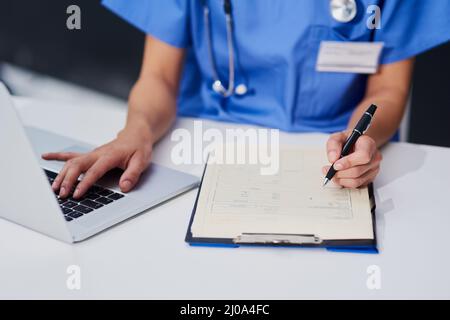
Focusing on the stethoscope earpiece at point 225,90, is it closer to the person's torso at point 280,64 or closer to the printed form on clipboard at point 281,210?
the person's torso at point 280,64

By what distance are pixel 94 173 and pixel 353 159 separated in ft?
1.24

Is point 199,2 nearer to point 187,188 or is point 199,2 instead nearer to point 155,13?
point 155,13

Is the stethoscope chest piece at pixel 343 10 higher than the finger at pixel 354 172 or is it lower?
higher

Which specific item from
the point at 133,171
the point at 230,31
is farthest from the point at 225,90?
the point at 133,171

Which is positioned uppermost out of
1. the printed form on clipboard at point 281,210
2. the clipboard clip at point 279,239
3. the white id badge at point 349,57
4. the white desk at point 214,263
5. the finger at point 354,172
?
the white id badge at point 349,57

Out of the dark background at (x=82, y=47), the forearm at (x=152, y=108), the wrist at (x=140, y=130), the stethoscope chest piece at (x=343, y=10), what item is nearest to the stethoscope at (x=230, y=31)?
the stethoscope chest piece at (x=343, y=10)

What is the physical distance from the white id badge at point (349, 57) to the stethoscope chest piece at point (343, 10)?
0.16 ft

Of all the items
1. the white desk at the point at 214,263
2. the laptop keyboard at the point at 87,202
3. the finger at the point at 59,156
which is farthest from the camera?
the finger at the point at 59,156

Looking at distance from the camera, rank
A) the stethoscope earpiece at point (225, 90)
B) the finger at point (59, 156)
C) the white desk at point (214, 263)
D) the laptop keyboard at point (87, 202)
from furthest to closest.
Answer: the stethoscope earpiece at point (225, 90), the finger at point (59, 156), the laptop keyboard at point (87, 202), the white desk at point (214, 263)

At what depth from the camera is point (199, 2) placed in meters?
1.22

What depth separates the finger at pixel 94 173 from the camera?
850 millimetres

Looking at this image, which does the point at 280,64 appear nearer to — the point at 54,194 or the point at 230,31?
the point at 230,31
